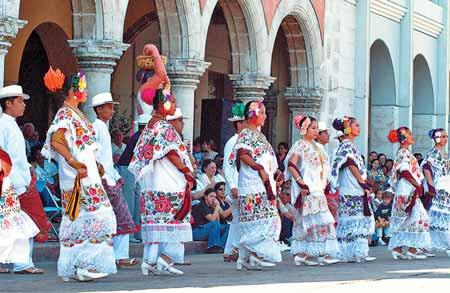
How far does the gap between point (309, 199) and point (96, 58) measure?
155 inches

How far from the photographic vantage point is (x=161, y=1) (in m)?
19.0

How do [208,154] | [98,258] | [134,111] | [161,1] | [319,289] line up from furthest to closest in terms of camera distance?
[134,111]
[208,154]
[161,1]
[98,258]
[319,289]

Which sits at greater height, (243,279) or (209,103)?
(209,103)

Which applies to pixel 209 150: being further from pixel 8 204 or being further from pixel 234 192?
pixel 8 204

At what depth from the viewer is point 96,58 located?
16.9 m

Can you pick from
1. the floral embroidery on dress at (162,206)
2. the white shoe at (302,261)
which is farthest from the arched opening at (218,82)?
the floral embroidery on dress at (162,206)

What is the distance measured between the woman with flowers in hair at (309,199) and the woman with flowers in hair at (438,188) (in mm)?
2661

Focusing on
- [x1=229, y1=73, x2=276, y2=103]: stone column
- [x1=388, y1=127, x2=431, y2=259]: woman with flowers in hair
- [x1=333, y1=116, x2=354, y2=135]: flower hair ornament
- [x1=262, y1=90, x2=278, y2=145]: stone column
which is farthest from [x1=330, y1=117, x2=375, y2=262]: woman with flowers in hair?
[x1=262, y1=90, x2=278, y2=145]: stone column

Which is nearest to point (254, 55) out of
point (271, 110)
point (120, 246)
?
point (271, 110)

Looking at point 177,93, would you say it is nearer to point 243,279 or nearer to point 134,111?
point 134,111

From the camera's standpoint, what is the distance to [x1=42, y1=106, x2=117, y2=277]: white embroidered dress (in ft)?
37.0

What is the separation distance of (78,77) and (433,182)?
22.4 ft

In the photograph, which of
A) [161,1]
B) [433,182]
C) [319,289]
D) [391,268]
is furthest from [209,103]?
[319,289]

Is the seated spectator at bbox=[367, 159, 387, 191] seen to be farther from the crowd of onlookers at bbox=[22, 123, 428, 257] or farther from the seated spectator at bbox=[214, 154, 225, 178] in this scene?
the seated spectator at bbox=[214, 154, 225, 178]
